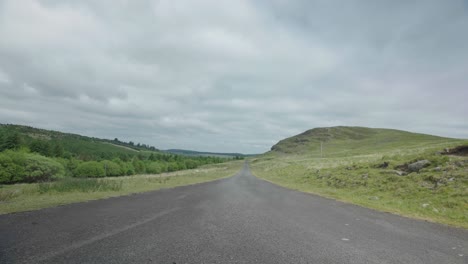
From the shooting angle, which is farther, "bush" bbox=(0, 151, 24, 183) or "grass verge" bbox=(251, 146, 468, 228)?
"bush" bbox=(0, 151, 24, 183)

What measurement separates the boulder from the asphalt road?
1471 cm

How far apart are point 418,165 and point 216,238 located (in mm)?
23330

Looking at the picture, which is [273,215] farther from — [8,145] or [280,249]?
[8,145]

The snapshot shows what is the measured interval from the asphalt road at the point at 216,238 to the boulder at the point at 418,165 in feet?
48.2

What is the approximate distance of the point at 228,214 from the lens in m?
11.1

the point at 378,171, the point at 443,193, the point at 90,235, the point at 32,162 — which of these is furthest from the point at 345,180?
the point at 32,162

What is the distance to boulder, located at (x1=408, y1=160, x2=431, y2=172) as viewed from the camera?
899 inches

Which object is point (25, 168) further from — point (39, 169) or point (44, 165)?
point (44, 165)

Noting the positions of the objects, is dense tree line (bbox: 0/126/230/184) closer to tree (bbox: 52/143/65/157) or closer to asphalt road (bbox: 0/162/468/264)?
tree (bbox: 52/143/65/157)

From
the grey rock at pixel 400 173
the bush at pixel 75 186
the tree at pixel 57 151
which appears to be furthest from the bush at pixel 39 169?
the grey rock at pixel 400 173

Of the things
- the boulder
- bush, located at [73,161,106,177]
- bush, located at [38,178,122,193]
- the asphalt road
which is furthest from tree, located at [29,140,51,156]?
the boulder

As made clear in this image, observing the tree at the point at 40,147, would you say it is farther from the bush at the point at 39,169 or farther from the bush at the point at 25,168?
the bush at the point at 39,169

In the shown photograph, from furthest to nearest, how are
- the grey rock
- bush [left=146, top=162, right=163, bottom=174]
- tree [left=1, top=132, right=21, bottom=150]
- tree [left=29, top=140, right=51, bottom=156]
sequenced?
bush [left=146, top=162, right=163, bottom=174], tree [left=29, top=140, right=51, bottom=156], tree [left=1, top=132, right=21, bottom=150], the grey rock

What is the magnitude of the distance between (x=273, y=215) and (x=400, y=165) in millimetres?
20977
